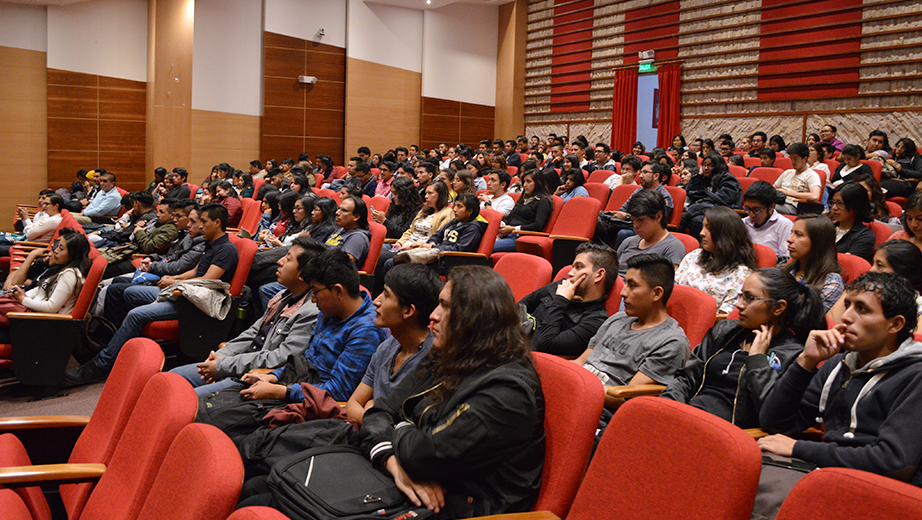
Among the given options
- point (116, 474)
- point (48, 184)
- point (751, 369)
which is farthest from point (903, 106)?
point (48, 184)

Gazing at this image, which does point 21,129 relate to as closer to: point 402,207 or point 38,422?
point 402,207

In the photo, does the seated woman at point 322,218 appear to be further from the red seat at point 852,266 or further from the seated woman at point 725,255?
the red seat at point 852,266

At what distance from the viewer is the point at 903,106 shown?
763 cm

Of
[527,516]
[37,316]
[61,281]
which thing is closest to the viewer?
[527,516]

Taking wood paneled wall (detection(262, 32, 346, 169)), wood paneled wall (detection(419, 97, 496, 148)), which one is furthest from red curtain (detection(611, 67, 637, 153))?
wood paneled wall (detection(262, 32, 346, 169))

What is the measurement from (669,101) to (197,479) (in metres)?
10.1

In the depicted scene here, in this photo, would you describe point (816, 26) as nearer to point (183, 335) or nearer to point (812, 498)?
point (183, 335)

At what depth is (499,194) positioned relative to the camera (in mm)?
6059

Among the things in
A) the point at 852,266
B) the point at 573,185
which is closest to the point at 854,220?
the point at 852,266

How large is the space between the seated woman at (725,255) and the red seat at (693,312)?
20.1 inches

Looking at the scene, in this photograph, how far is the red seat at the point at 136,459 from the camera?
1.53 meters

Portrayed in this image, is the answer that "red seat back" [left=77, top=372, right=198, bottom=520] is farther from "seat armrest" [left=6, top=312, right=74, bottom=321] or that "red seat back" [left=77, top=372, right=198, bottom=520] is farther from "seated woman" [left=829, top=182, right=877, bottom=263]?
"seated woman" [left=829, top=182, right=877, bottom=263]

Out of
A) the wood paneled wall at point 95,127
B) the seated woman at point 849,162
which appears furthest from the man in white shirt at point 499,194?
the wood paneled wall at point 95,127

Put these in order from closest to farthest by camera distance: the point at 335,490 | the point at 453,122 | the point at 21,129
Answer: the point at 335,490 → the point at 21,129 → the point at 453,122
